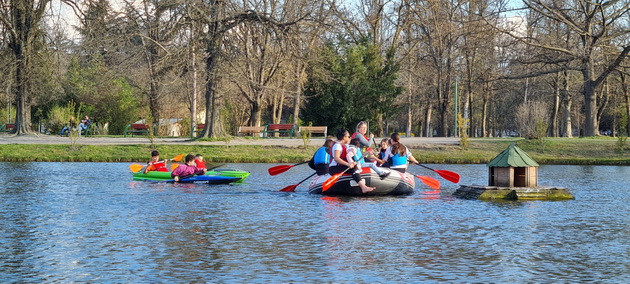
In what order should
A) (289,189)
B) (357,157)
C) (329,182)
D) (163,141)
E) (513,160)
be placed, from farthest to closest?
(163,141)
(289,189)
(357,157)
(329,182)
(513,160)

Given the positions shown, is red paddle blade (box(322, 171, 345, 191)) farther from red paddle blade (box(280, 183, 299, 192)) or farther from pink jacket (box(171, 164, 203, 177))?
pink jacket (box(171, 164, 203, 177))

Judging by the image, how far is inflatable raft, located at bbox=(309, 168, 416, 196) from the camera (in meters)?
21.1

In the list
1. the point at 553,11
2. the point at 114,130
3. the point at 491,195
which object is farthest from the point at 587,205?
the point at 114,130

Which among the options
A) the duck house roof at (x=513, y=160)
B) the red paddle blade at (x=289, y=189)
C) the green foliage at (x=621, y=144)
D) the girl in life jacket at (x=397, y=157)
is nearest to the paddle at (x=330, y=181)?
the red paddle blade at (x=289, y=189)

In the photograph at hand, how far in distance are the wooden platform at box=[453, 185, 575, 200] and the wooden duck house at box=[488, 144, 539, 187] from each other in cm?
49

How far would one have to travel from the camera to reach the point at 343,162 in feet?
69.3

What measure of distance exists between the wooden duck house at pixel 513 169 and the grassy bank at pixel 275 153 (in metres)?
16.0

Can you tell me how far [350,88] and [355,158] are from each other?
98.0 ft

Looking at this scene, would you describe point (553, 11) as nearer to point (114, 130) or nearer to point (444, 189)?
point (444, 189)

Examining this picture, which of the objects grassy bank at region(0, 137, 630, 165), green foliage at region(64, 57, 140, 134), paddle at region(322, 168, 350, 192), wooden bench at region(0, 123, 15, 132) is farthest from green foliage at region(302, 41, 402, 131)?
paddle at region(322, 168, 350, 192)

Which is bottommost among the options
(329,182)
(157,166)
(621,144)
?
(329,182)

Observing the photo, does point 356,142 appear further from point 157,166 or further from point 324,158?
point 157,166

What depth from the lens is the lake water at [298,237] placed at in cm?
1066

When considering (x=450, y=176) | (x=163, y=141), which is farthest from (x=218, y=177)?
(x=163, y=141)
